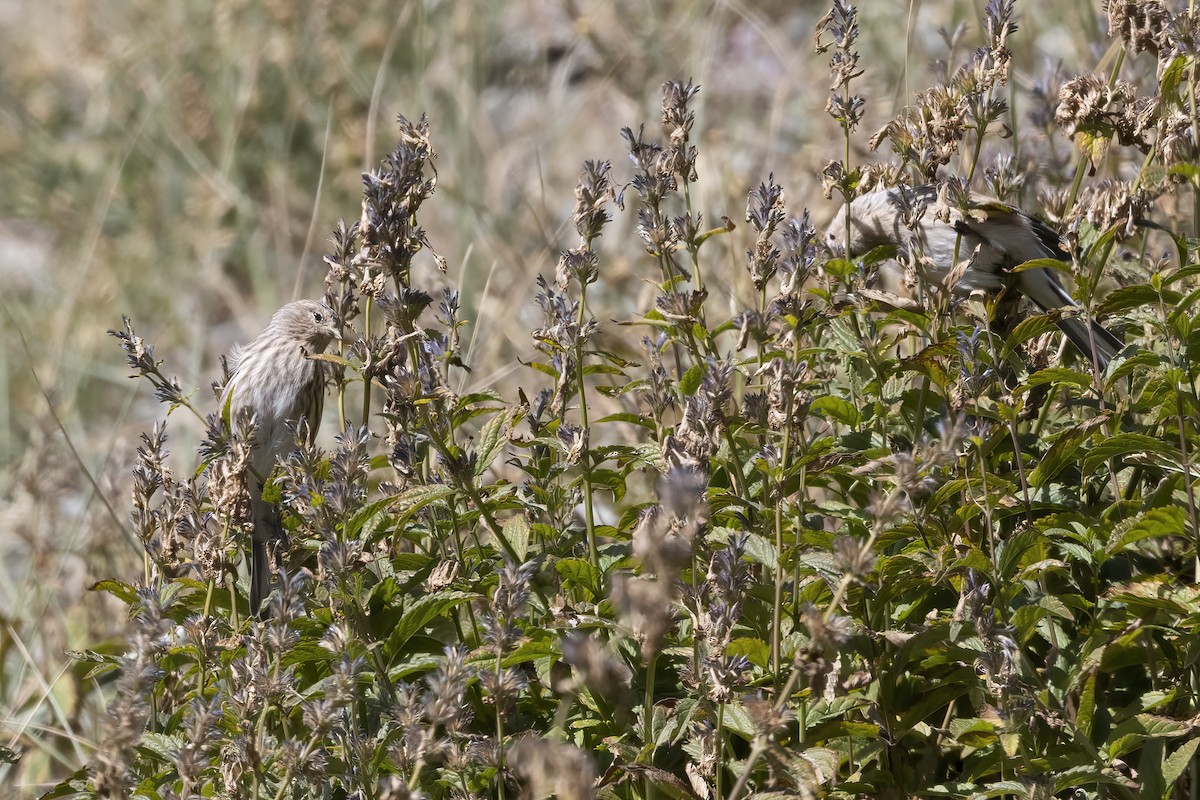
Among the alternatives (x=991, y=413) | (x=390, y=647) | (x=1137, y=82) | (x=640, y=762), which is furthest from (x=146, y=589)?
(x=1137, y=82)

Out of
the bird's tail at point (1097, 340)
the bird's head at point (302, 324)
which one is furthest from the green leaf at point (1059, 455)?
the bird's head at point (302, 324)

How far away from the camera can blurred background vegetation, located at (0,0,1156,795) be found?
20.3 feet

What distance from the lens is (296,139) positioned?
878 cm

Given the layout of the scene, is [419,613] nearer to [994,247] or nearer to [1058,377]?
[1058,377]

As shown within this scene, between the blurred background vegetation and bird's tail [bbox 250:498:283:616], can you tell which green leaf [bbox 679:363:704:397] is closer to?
bird's tail [bbox 250:498:283:616]

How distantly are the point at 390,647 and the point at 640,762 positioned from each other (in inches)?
20.7

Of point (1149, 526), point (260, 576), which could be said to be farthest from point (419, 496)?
point (260, 576)

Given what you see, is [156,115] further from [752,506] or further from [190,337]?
[752,506]

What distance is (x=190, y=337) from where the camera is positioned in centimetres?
790

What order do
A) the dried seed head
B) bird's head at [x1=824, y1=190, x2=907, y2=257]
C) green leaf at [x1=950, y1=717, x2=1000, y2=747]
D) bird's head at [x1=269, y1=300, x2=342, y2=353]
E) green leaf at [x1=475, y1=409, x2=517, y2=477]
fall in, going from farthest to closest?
1. bird's head at [x1=269, y1=300, x2=342, y2=353]
2. bird's head at [x1=824, y1=190, x2=907, y2=257]
3. the dried seed head
4. green leaf at [x1=475, y1=409, x2=517, y2=477]
5. green leaf at [x1=950, y1=717, x2=1000, y2=747]

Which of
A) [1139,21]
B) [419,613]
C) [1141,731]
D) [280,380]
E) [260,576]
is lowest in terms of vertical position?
[1141,731]

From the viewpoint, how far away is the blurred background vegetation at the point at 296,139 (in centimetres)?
619

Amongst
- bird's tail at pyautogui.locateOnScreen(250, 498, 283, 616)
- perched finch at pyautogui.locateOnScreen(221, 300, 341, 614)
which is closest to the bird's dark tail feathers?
bird's tail at pyautogui.locateOnScreen(250, 498, 283, 616)

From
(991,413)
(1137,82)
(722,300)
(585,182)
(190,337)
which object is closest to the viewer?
(991,413)
